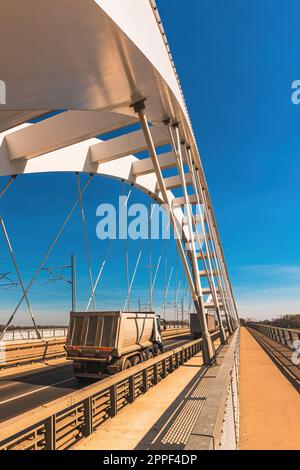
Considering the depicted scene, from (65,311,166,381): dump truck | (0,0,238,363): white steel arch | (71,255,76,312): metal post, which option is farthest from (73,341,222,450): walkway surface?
(71,255,76,312): metal post

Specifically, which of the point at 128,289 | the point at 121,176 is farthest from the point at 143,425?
the point at 128,289

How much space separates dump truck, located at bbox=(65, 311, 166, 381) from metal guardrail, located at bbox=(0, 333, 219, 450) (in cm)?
229

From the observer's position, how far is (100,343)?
1236 cm

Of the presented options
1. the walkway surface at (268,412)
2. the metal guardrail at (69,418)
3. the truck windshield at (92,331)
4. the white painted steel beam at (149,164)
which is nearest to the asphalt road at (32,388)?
the truck windshield at (92,331)

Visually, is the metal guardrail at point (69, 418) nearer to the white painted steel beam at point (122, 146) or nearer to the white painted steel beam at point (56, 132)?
the white painted steel beam at point (56, 132)

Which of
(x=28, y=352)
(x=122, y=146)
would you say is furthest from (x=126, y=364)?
(x=122, y=146)

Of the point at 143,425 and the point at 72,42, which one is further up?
the point at 72,42

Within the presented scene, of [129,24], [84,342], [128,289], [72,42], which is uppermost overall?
[129,24]

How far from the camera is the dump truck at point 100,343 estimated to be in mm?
12156

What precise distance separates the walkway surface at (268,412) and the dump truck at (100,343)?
13.5 feet

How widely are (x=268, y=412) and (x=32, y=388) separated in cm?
750

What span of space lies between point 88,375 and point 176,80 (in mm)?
10993

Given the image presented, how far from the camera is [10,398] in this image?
10.5 meters
